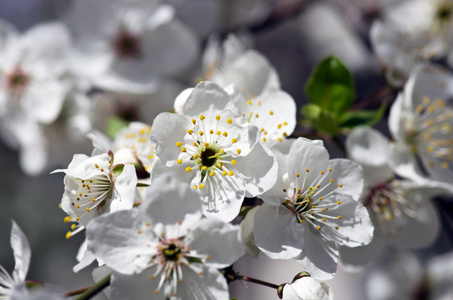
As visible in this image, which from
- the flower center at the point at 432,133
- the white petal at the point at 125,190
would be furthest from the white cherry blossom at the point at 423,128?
the white petal at the point at 125,190

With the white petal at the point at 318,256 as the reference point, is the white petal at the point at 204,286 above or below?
above

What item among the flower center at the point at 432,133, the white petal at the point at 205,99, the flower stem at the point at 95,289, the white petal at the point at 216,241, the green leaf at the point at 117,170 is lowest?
the flower center at the point at 432,133

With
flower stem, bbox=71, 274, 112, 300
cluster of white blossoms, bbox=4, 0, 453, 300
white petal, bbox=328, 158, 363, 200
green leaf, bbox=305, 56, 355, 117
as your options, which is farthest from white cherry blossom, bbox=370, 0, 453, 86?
flower stem, bbox=71, 274, 112, 300

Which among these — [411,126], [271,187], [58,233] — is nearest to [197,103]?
[271,187]

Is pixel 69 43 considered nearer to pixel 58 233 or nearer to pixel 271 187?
pixel 271 187

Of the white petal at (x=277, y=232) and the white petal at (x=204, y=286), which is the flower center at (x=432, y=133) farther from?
the white petal at (x=204, y=286)

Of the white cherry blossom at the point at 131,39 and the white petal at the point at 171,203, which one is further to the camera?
the white cherry blossom at the point at 131,39

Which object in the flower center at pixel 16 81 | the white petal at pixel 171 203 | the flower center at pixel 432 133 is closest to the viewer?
the white petal at pixel 171 203

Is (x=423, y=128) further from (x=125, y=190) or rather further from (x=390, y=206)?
(x=125, y=190)
